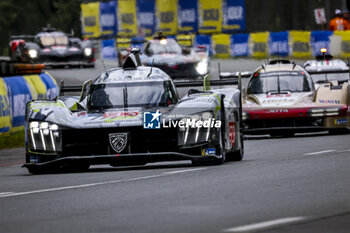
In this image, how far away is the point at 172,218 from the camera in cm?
815

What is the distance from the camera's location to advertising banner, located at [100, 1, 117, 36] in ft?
201

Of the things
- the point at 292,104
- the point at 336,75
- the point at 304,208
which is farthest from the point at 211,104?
the point at 336,75

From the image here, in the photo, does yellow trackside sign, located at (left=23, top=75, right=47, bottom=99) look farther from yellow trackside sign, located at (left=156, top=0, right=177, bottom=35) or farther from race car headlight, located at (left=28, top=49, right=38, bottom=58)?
yellow trackside sign, located at (left=156, top=0, right=177, bottom=35)

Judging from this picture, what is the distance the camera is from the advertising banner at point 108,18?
2408 inches

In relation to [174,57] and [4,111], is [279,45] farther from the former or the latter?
[4,111]

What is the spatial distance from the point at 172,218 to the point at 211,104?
531cm

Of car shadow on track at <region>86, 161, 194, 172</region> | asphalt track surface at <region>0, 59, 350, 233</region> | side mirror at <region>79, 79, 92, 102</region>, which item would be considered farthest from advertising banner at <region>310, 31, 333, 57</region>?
car shadow on track at <region>86, 161, 194, 172</region>

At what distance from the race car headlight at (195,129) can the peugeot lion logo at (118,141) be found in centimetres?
67

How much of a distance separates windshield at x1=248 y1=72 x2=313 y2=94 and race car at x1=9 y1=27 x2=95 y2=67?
870 inches

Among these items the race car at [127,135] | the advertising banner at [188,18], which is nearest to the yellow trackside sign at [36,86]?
the race car at [127,135]

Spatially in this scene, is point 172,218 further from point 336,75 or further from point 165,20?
point 165,20

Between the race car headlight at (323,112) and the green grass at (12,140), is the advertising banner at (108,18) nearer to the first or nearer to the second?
the green grass at (12,140)

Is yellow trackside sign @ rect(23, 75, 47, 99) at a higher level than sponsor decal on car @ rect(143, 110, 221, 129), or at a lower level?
lower

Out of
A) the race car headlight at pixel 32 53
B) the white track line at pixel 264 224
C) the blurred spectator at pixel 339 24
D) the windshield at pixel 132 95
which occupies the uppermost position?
the windshield at pixel 132 95
